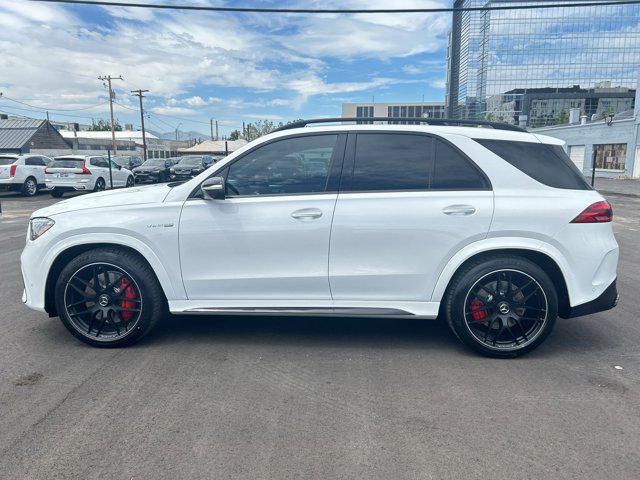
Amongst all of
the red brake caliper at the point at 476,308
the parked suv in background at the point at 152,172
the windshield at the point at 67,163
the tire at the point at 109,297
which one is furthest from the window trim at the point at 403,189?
the parked suv in background at the point at 152,172

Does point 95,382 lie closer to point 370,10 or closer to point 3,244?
point 3,244

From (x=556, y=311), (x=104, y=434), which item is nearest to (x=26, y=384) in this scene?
(x=104, y=434)

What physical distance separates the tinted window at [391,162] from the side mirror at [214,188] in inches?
40.7

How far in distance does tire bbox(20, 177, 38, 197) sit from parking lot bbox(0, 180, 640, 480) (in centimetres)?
1774

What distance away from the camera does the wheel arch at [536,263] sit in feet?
12.5

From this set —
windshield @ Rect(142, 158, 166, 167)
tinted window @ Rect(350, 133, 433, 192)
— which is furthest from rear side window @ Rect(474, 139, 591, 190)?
windshield @ Rect(142, 158, 166, 167)

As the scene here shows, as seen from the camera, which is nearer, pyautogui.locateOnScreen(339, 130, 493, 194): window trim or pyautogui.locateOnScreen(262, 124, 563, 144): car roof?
pyautogui.locateOnScreen(339, 130, 493, 194): window trim

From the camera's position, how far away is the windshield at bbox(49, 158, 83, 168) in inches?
741

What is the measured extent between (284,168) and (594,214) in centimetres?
245

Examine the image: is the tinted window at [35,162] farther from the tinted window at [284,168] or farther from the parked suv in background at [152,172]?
the tinted window at [284,168]

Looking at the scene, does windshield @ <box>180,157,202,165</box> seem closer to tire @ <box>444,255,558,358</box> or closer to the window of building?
the window of building

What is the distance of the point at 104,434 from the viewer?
9.39 ft

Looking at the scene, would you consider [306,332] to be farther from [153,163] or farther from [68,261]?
[153,163]

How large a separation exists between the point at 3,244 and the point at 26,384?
272 inches
